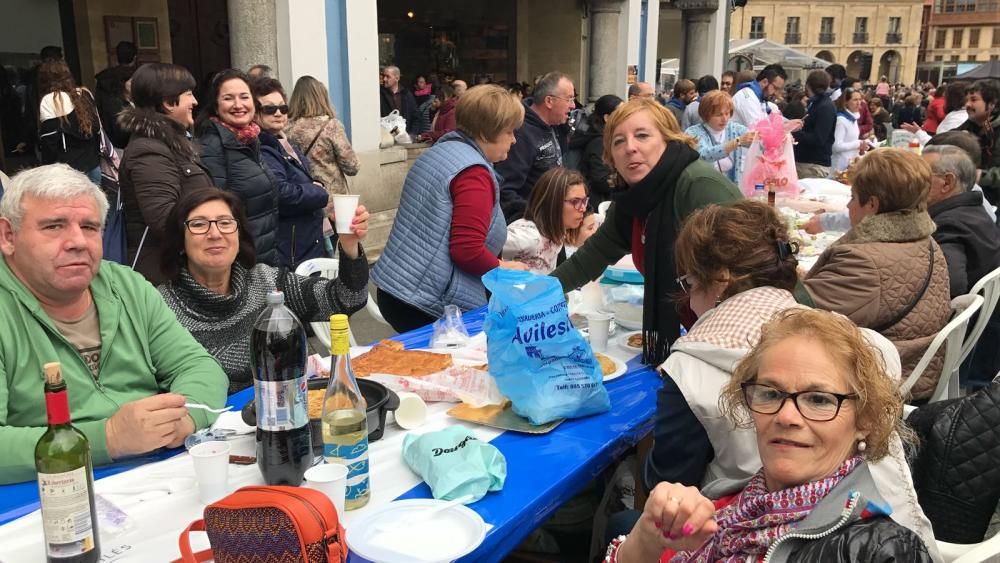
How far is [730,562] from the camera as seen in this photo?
1.49 meters

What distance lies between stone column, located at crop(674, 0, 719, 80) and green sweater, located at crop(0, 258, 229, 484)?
53.4 ft

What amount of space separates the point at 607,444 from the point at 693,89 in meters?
7.89

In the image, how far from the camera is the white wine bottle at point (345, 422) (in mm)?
1726

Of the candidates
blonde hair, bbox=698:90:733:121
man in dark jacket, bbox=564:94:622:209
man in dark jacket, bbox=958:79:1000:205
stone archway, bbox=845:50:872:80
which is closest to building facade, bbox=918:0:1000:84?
stone archway, bbox=845:50:872:80

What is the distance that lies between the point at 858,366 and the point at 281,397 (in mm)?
1168

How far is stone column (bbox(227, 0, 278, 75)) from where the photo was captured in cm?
676

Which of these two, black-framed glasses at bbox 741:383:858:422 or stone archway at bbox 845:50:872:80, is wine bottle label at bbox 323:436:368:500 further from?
stone archway at bbox 845:50:872:80

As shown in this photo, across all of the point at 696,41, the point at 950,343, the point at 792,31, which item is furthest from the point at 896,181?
the point at 792,31

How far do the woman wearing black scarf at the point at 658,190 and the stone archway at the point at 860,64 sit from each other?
65519mm

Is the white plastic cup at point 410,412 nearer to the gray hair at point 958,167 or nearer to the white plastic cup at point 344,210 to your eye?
the white plastic cup at point 344,210

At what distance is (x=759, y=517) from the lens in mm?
1499

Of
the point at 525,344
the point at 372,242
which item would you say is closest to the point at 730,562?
the point at 525,344

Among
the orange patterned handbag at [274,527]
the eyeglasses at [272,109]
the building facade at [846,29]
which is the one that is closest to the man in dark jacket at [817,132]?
the eyeglasses at [272,109]

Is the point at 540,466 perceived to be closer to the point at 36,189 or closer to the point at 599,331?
the point at 599,331
